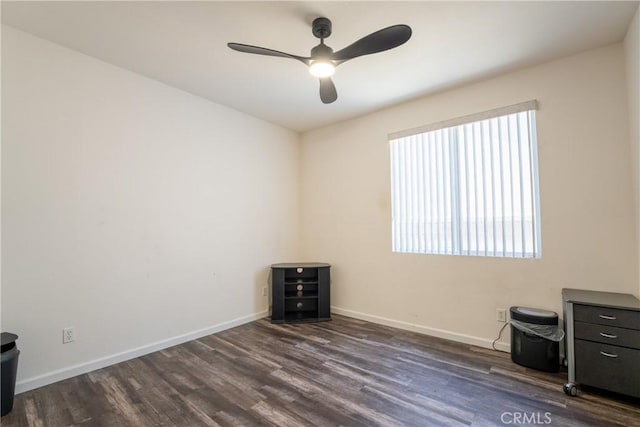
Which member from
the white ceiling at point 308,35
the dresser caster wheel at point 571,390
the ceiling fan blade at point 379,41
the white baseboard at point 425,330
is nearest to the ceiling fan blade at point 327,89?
the ceiling fan blade at point 379,41

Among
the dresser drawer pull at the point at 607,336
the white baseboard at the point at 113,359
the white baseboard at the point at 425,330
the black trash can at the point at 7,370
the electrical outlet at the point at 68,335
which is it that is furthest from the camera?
the white baseboard at the point at 425,330

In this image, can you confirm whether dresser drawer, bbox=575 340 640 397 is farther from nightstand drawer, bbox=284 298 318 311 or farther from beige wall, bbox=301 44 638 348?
nightstand drawer, bbox=284 298 318 311

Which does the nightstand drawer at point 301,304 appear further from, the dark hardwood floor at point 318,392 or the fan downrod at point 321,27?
the fan downrod at point 321,27

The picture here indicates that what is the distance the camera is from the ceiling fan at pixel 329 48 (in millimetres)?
1698

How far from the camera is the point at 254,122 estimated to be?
3.88m

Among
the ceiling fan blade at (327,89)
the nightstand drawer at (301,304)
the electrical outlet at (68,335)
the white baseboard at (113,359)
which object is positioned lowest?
the white baseboard at (113,359)

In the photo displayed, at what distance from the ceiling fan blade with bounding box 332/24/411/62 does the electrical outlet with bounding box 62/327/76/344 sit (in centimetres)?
291

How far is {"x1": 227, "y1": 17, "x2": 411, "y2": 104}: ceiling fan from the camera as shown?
66.9 inches

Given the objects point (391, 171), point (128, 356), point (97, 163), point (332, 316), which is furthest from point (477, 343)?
point (97, 163)

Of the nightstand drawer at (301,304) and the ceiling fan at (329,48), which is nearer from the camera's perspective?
the ceiling fan at (329,48)

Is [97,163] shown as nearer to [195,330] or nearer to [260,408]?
[195,330]

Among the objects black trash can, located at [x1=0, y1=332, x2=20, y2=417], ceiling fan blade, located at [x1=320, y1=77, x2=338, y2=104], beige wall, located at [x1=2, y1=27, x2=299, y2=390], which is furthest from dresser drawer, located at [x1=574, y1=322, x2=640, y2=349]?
black trash can, located at [x1=0, y1=332, x2=20, y2=417]

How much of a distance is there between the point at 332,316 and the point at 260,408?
2049mm

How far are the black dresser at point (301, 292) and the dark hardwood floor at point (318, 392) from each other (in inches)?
31.7
